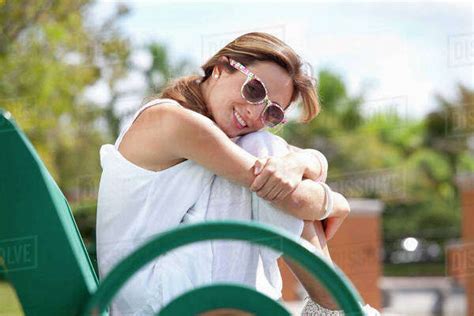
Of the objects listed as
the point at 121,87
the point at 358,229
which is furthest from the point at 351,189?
the point at 121,87

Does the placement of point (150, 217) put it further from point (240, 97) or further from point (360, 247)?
point (360, 247)

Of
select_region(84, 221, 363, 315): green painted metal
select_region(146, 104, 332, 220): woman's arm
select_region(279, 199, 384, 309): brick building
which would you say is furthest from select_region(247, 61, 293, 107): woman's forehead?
select_region(279, 199, 384, 309): brick building

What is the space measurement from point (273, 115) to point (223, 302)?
0.57 meters

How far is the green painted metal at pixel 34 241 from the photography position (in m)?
1.94

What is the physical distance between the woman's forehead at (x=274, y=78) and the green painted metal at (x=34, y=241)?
1.92 ft

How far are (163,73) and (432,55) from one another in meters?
3.06

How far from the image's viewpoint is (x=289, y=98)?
2.36 metres

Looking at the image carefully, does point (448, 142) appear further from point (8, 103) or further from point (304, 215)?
point (304, 215)

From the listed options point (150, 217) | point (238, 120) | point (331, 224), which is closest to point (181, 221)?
Result: point (150, 217)

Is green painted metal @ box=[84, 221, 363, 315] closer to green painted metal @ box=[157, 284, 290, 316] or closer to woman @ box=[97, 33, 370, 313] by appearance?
green painted metal @ box=[157, 284, 290, 316]

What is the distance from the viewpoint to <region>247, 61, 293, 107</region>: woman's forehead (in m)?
2.29

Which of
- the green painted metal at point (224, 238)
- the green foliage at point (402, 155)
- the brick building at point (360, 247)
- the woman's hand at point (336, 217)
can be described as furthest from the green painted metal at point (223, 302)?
the green foliage at point (402, 155)

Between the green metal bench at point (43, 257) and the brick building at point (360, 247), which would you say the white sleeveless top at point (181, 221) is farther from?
the brick building at point (360, 247)

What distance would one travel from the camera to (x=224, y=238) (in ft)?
5.93
